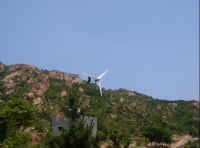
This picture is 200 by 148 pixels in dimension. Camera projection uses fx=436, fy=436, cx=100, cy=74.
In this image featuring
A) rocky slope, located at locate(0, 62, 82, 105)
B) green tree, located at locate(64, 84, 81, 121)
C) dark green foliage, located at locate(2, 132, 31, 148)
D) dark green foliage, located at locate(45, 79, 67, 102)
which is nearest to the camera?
green tree, located at locate(64, 84, 81, 121)

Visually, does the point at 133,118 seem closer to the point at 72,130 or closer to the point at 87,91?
the point at 87,91

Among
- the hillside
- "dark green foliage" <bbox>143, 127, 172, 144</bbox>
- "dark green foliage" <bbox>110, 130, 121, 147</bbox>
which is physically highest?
the hillside

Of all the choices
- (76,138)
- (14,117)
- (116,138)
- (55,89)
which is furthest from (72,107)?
(55,89)

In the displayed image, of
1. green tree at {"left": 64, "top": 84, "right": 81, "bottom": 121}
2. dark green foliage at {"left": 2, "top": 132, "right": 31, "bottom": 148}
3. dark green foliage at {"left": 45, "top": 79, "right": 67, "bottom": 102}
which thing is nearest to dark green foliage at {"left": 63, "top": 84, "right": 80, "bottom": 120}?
green tree at {"left": 64, "top": 84, "right": 81, "bottom": 121}

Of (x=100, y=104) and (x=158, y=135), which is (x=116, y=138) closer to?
(x=158, y=135)

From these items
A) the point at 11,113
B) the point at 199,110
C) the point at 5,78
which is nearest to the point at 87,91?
the point at 5,78

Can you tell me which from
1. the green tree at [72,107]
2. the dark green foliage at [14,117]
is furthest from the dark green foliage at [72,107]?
the dark green foliage at [14,117]

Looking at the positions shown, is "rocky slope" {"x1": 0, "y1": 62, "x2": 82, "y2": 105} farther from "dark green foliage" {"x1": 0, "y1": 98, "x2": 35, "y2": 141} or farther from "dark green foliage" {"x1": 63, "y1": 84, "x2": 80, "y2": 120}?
"dark green foliage" {"x1": 63, "y1": 84, "x2": 80, "y2": 120}

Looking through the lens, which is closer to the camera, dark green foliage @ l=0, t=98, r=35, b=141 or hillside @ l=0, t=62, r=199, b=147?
dark green foliage @ l=0, t=98, r=35, b=141

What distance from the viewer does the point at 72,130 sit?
2495 cm

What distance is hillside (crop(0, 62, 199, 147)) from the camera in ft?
326

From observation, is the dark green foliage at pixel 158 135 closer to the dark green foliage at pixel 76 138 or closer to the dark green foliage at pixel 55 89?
the dark green foliage at pixel 55 89

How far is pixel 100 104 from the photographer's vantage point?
371 ft

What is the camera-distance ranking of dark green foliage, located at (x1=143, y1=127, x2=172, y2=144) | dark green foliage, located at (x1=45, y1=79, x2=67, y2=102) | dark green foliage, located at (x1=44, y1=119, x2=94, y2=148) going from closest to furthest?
dark green foliage, located at (x1=44, y1=119, x2=94, y2=148) → dark green foliage, located at (x1=143, y1=127, x2=172, y2=144) → dark green foliage, located at (x1=45, y1=79, x2=67, y2=102)
